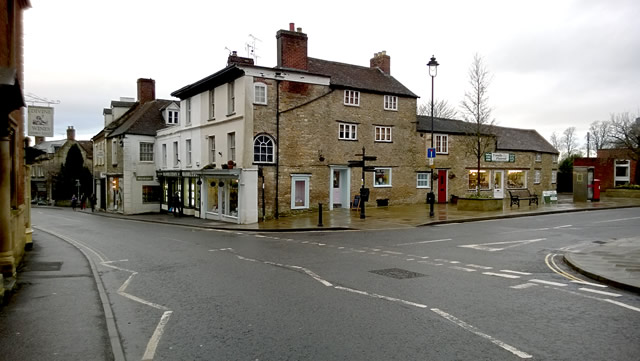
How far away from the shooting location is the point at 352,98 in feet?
96.3

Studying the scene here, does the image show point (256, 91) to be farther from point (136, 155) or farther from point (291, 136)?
point (136, 155)

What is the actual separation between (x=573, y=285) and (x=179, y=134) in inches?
1172

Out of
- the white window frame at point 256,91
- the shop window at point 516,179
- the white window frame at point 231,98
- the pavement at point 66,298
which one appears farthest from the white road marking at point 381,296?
the shop window at point 516,179

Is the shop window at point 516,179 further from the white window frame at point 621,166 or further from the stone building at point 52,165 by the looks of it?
the stone building at point 52,165

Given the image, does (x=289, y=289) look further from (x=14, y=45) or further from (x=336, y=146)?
(x=336, y=146)

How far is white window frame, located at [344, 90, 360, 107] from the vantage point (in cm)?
2901

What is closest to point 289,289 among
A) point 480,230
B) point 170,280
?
point 170,280

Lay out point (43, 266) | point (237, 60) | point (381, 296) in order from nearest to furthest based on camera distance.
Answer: point (381, 296)
point (43, 266)
point (237, 60)

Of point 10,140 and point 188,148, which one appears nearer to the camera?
point 10,140

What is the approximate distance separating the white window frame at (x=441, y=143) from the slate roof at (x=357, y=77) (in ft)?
13.1

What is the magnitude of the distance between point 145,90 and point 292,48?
23313mm

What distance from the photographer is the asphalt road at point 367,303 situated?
5.74m

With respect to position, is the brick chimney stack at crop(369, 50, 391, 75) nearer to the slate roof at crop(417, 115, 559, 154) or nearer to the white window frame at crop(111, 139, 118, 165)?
the slate roof at crop(417, 115, 559, 154)

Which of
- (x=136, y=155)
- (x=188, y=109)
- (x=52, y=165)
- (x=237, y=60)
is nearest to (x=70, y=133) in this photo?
(x=52, y=165)
